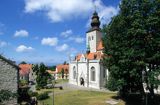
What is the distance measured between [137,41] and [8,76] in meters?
20.8

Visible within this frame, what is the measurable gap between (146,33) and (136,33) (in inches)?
60.3

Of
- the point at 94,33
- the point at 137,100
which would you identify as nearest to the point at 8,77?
the point at 137,100

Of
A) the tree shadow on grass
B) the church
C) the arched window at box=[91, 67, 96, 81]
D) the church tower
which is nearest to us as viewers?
the tree shadow on grass

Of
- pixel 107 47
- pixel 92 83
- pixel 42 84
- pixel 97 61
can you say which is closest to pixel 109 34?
pixel 107 47

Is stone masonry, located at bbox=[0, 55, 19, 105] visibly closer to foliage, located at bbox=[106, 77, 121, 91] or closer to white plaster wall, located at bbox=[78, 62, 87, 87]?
foliage, located at bbox=[106, 77, 121, 91]

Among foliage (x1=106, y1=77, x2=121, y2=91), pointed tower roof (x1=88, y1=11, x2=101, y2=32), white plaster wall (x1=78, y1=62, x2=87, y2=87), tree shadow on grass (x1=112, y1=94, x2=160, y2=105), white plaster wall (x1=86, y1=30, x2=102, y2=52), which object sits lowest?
tree shadow on grass (x1=112, y1=94, x2=160, y2=105)

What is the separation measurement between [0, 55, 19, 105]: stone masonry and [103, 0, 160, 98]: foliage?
15.8 m

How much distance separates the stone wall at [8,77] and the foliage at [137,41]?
15.8 meters

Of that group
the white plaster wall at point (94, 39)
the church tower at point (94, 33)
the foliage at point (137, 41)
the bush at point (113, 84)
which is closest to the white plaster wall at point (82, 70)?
the church tower at point (94, 33)

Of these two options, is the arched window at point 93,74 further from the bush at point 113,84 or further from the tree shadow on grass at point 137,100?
the bush at point 113,84

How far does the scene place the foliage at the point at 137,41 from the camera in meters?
34.5

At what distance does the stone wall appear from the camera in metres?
37.2

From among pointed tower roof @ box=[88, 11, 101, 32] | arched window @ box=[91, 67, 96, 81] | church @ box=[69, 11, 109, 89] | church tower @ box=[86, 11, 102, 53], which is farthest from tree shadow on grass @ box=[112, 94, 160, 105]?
pointed tower roof @ box=[88, 11, 101, 32]

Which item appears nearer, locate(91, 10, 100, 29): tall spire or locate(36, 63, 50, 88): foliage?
locate(36, 63, 50, 88): foliage
